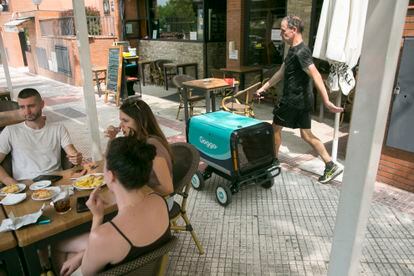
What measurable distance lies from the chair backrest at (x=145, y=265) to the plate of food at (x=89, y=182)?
0.79m

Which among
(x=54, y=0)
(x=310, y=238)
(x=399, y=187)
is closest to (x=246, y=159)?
(x=310, y=238)

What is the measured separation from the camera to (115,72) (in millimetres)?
8203

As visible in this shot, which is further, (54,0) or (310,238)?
(54,0)

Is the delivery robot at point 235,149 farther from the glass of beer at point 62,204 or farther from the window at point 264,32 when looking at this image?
the window at point 264,32

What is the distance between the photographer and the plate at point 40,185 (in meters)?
2.22

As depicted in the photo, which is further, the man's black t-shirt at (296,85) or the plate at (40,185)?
the man's black t-shirt at (296,85)

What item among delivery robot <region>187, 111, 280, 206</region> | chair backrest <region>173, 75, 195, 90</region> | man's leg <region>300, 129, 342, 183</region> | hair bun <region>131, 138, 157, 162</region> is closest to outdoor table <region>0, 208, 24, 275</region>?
hair bun <region>131, 138, 157, 162</region>

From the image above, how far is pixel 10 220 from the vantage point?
5.94 feet

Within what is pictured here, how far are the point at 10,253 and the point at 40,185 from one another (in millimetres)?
631

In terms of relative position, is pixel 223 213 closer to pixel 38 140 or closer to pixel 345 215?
pixel 38 140

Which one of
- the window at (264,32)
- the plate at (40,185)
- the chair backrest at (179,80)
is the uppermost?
the window at (264,32)

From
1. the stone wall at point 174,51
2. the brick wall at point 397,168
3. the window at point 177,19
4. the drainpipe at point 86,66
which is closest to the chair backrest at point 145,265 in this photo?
the drainpipe at point 86,66

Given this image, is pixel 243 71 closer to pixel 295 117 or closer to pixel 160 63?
pixel 160 63

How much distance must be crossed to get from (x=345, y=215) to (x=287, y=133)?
14.7 feet
